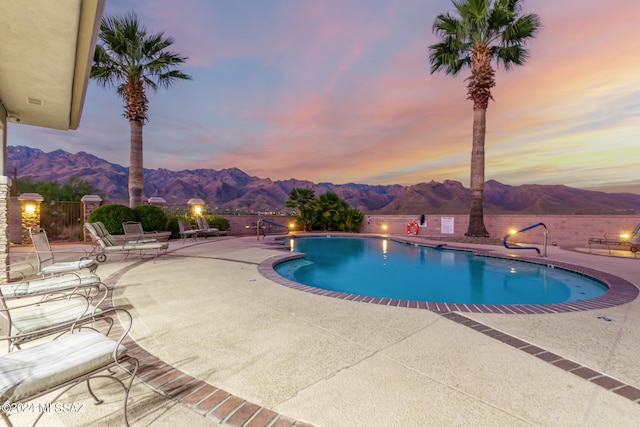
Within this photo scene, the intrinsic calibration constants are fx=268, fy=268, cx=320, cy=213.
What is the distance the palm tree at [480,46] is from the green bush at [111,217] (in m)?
15.3

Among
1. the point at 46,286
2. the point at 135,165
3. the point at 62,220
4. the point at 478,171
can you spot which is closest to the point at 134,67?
the point at 135,165

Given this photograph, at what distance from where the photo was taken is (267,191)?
72250 mm

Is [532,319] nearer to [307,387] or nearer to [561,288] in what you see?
[307,387]

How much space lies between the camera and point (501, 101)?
14055 millimetres

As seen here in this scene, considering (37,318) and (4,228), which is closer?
(37,318)

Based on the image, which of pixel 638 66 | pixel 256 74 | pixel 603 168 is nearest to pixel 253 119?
pixel 256 74

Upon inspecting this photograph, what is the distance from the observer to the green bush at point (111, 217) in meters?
10.5

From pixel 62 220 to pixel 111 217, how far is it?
440 centimetres

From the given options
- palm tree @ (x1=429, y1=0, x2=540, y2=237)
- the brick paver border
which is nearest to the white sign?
palm tree @ (x1=429, y1=0, x2=540, y2=237)

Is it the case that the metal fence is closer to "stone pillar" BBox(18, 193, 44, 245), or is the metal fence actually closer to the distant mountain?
"stone pillar" BBox(18, 193, 44, 245)

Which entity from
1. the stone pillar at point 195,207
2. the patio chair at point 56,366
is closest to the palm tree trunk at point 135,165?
the stone pillar at point 195,207

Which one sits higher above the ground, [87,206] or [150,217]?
[87,206]

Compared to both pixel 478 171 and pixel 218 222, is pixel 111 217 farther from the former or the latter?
pixel 478 171

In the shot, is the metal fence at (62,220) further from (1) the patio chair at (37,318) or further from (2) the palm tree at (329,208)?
(1) the patio chair at (37,318)
